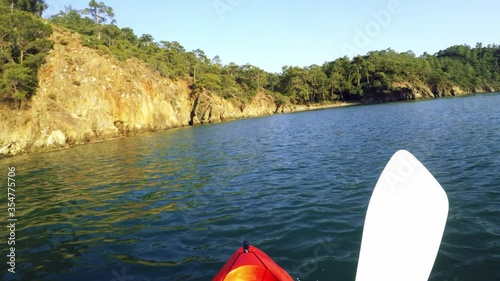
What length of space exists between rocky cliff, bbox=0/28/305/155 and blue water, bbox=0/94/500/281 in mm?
21455

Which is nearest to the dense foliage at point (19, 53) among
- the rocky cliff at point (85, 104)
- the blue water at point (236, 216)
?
the rocky cliff at point (85, 104)

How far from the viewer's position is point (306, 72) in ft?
373

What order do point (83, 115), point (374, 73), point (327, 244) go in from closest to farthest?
point (327, 244) → point (83, 115) → point (374, 73)

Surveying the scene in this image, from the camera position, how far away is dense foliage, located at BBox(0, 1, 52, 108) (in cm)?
3384

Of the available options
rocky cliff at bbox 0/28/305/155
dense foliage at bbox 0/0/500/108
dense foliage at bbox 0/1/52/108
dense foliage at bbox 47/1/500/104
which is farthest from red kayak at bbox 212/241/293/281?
dense foliage at bbox 47/1/500/104

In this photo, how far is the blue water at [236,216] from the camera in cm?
568

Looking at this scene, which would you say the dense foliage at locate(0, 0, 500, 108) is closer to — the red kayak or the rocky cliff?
the rocky cliff

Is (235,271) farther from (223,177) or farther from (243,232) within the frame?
(223,177)

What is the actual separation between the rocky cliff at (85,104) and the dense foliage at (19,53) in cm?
202

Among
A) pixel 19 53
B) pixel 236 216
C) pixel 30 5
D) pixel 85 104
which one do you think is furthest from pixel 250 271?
pixel 30 5

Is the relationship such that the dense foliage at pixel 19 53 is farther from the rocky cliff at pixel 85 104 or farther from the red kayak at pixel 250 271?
the red kayak at pixel 250 271

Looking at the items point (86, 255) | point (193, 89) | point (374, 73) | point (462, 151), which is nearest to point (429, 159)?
point (462, 151)

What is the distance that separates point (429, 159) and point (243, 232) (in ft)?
31.2

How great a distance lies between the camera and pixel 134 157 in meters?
21.7
